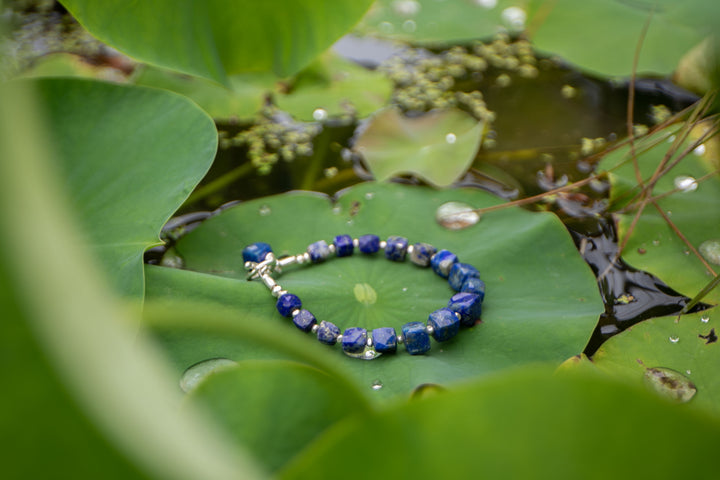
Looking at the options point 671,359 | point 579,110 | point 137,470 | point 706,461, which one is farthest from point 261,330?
point 579,110

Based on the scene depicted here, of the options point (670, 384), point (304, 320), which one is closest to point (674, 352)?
point (670, 384)

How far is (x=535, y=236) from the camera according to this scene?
737 millimetres

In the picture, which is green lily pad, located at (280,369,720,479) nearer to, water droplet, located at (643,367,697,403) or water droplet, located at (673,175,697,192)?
water droplet, located at (643,367,697,403)

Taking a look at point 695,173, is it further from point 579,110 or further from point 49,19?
point 49,19

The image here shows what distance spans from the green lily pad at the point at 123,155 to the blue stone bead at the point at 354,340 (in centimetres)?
24

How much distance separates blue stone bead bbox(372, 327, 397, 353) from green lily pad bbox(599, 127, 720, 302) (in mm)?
345

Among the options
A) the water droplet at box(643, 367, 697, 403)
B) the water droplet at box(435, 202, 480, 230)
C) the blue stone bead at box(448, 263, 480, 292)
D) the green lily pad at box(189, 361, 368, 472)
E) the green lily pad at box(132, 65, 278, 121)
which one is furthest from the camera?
the green lily pad at box(132, 65, 278, 121)

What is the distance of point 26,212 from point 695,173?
88 centimetres

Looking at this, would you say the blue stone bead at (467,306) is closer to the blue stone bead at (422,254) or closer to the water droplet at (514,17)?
the blue stone bead at (422,254)

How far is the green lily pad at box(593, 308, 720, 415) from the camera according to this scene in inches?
23.0

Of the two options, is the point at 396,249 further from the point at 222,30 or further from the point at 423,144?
the point at 222,30

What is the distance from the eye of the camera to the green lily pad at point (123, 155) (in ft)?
2.05

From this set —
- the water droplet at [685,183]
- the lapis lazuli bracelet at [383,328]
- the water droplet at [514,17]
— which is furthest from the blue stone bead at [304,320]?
the water droplet at [514,17]

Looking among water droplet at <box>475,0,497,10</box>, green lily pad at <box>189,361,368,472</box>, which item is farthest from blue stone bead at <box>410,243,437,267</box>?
water droplet at <box>475,0,497,10</box>
